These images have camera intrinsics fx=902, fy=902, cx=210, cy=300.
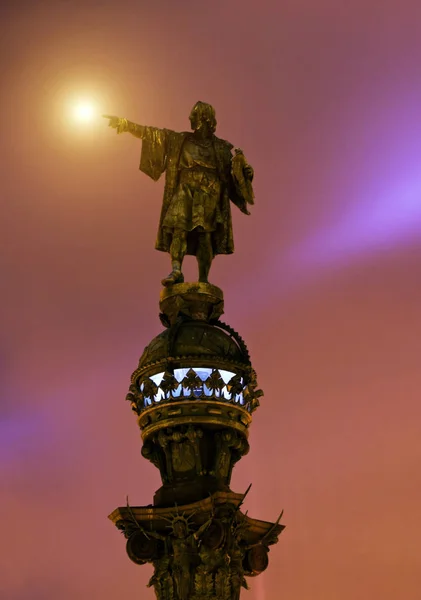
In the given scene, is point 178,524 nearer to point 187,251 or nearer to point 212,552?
point 212,552

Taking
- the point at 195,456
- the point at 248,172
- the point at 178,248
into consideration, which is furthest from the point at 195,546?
the point at 248,172

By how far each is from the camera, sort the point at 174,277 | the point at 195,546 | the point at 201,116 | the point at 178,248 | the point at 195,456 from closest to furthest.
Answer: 1. the point at 195,546
2. the point at 195,456
3. the point at 174,277
4. the point at 178,248
5. the point at 201,116

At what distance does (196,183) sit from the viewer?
67.5 ft

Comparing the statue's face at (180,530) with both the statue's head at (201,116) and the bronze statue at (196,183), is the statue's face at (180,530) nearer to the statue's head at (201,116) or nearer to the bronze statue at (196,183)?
the bronze statue at (196,183)

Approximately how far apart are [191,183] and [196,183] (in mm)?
115

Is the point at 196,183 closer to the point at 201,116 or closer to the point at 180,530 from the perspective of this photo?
the point at 201,116

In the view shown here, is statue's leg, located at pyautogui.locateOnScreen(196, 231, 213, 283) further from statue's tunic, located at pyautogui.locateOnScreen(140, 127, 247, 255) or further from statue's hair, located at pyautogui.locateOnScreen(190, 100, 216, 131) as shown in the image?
statue's hair, located at pyautogui.locateOnScreen(190, 100, 216, 131)

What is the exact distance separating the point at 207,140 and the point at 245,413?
22.3 ft

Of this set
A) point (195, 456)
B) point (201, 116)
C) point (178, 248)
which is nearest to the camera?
point (195, 456)

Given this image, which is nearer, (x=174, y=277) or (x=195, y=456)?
(x=195, y=456)

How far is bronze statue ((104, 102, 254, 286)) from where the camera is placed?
20.3 metres

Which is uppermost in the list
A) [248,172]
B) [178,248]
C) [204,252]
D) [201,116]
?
[201,116]

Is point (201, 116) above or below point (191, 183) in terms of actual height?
above

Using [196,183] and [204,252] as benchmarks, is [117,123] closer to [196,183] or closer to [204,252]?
[196,183]
